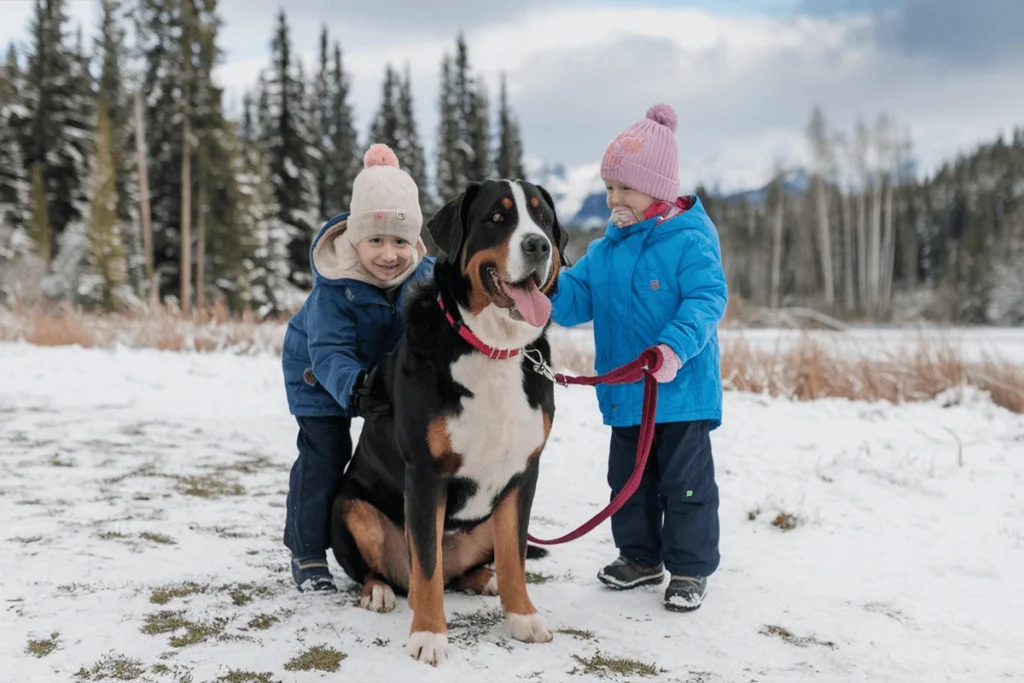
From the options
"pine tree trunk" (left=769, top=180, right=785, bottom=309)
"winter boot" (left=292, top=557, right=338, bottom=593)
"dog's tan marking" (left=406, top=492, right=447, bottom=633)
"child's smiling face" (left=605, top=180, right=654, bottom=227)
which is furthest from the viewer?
"pine tree trunk" (left=769, top=180, right=785, bottom=309)

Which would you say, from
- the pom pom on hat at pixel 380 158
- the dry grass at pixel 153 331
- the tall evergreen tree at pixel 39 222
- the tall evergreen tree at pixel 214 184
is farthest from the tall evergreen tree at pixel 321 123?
the pom pom on hat at pixel 380 158

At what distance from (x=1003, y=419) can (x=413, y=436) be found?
564 centimetres

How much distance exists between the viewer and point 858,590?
10.4 feet

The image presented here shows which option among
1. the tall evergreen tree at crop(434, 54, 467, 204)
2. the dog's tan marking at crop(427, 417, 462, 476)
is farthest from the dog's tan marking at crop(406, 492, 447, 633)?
the tall evergreen tree at crop(434, 54, 467, 204)

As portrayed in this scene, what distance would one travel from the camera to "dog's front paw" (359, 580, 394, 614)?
113 inches

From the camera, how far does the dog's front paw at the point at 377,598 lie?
286 cm

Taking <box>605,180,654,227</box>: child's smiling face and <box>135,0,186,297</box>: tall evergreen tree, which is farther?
<box>135,0,186,297</box>: tall evergreen tree

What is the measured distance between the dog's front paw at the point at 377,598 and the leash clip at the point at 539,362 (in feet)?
3.61

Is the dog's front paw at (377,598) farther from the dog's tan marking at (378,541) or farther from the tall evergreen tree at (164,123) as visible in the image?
the tall evergreen tree at (164,123)

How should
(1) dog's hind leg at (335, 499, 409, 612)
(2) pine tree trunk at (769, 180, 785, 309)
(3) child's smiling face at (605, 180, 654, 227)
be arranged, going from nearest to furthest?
(1) dog's hind leg at (335, 499, 409, 612), (3) child's smiling face at (605, 180, 654, 227), (2) pine tree trunk at (769, 180, 785, 309)

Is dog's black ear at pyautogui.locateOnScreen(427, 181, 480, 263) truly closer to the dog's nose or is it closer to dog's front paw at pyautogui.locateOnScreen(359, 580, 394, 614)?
the dog's nose

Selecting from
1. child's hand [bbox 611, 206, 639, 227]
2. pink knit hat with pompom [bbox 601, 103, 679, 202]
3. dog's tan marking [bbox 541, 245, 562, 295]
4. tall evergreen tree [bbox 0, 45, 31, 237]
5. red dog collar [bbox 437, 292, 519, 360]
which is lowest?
red dog collar [bbox 437, 292, 519, 360]

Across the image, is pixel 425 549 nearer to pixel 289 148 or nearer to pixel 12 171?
pixel 289 148

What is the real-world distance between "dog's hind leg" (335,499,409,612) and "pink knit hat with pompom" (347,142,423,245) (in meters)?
1.20
